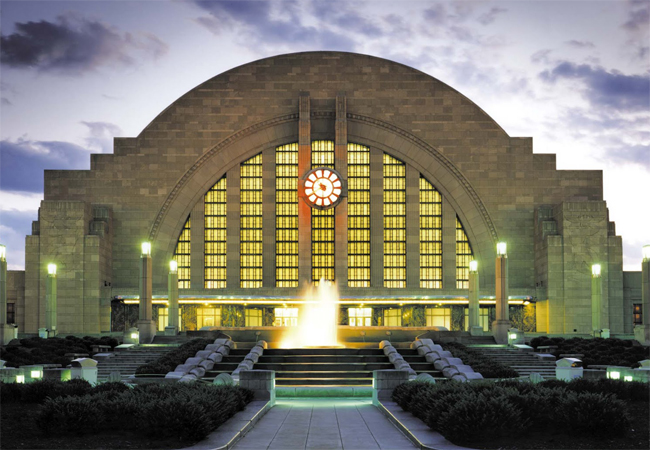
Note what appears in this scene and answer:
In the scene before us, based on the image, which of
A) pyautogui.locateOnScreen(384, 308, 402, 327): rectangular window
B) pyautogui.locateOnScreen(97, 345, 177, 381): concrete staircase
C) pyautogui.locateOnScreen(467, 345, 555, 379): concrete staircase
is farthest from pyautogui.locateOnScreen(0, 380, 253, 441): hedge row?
pyautogui.locateOnScreen(384, 308, 402, 327): rectangular window

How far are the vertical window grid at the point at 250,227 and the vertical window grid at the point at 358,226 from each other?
6800 millimetres

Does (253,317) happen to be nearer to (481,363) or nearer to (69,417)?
(481,363)

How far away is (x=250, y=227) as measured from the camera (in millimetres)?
63938

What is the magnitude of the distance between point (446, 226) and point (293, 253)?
38.6 ft

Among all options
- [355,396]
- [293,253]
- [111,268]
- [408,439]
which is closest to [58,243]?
[111,268]

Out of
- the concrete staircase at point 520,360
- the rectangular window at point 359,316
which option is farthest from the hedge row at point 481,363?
the rectangular window at point 359,316

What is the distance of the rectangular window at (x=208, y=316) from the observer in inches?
2480

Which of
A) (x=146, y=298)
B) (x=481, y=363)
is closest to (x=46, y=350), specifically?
(x=146, y=298)

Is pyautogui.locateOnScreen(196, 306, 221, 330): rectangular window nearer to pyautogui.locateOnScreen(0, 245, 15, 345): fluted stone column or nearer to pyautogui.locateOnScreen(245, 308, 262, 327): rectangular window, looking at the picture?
pyautogui.locateOnScreen(245, 308, 262, 327): rectangular window

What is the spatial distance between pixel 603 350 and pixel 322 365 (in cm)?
1457

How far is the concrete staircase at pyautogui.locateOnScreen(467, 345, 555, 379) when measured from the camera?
33700mm

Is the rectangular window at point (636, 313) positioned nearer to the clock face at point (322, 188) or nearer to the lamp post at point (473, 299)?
the lamp post at point (473, 299)

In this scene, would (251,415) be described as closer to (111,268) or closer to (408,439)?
(408,439)

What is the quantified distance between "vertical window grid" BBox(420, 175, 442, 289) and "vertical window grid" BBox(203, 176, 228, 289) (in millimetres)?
14919
